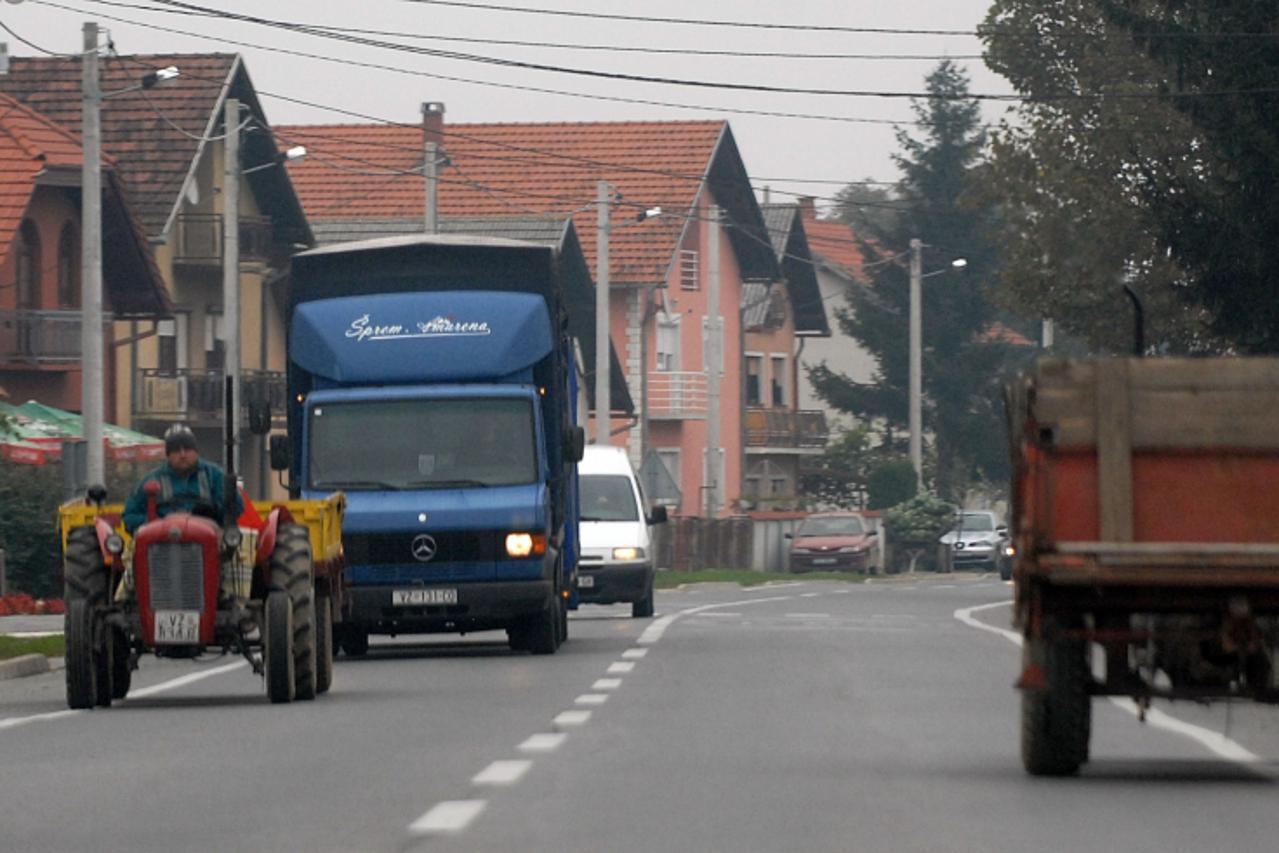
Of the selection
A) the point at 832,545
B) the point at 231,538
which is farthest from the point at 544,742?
the point at 832,545

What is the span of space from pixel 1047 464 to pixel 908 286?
94.1 meters

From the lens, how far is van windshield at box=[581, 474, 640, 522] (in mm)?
38094

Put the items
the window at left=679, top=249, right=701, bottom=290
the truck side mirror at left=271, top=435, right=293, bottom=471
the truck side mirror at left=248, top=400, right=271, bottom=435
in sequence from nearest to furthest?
the truck side mirror at left=271, top=435, right=293, bottom=471 < the truck side mirror at left=248, top=400, right=271, bottom=435 < the window at left=679, top=249, right=701, bottom=290

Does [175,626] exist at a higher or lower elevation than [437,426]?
lower

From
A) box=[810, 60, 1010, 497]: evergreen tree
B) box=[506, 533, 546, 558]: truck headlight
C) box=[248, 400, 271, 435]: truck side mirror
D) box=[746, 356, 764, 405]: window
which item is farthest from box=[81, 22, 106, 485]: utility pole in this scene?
box=[810, 60, 1010, 497]: evergreen tree

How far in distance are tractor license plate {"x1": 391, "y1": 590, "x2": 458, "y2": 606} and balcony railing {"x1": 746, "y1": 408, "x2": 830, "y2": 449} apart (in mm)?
75175

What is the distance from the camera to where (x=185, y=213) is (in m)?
67.6

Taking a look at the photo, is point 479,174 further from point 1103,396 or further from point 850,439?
point 1103,396

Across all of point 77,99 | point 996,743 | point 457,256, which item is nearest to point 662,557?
point 77,99

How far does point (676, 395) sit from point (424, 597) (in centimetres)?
6804

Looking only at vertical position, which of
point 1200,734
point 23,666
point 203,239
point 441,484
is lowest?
point 1200,734

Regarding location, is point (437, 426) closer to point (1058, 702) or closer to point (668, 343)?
point (1058, 702)

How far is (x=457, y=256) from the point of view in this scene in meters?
26.7

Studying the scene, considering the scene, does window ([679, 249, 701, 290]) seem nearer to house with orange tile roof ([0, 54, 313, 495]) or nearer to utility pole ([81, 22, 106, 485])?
house with orange tile roof ([0, 54, 313, 495])
